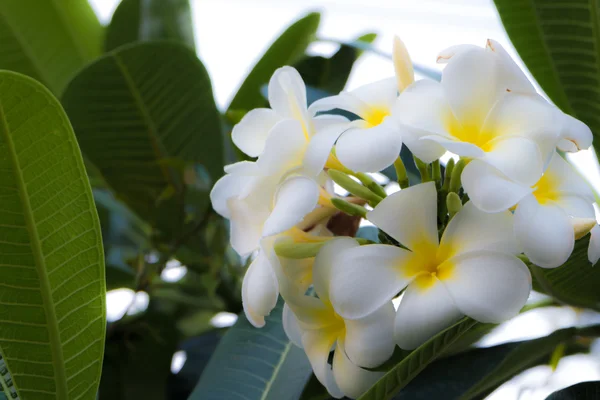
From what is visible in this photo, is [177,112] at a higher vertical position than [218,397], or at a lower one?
higher

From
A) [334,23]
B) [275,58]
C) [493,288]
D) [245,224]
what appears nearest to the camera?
[493,288]

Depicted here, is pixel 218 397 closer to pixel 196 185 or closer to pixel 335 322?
pixel 335 322

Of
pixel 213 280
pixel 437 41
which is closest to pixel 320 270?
pixel 213 280

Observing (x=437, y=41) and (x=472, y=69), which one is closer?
(x=472, y=69)

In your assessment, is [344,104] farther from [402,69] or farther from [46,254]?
[46,254]

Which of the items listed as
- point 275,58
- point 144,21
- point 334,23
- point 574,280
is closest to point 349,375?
point 574,280

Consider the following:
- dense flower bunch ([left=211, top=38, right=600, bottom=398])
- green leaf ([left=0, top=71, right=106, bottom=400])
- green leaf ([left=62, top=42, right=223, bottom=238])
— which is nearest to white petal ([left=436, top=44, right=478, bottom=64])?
dense flower bunch ([left=211, top=38, right=600, bottom=398])
